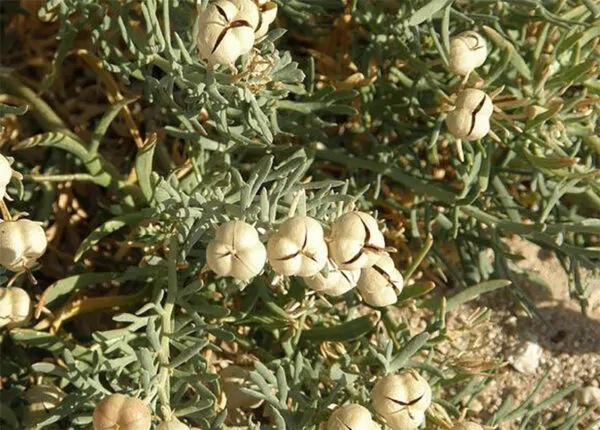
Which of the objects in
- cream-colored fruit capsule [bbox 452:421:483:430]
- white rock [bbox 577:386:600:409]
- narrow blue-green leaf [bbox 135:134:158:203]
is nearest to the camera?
cream-colored fruit capsule [bbox 452:421:483:430]

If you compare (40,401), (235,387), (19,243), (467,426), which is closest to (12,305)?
(19,243)

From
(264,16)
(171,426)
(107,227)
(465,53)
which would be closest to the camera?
(171,426)

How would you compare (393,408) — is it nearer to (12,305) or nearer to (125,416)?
(125,416)

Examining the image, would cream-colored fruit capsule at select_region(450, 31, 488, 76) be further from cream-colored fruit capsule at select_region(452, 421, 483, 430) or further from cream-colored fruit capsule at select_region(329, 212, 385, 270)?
cream-colored fruit capsule at select_region(452, 421, 483, 430)

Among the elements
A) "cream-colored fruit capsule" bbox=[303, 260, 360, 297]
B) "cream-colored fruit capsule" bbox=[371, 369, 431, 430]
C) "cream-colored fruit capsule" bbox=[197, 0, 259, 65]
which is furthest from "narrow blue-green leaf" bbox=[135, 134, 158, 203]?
"cream-colored fruit capsule" bbox=[371, 369, 431, 430]

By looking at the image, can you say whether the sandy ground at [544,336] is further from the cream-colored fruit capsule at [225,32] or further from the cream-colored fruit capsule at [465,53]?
the cream-colored fruit capsule at [225,32]

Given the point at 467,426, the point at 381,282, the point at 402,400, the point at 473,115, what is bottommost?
the point at 467,426

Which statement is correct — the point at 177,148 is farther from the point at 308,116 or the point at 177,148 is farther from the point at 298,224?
the point at 298,224
